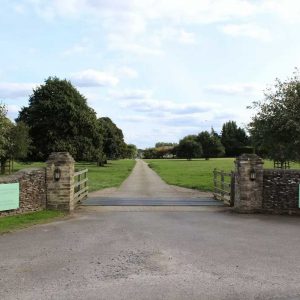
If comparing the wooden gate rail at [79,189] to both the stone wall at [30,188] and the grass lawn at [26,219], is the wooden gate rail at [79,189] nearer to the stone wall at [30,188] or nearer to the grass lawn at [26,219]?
the stone wall at [30,188]

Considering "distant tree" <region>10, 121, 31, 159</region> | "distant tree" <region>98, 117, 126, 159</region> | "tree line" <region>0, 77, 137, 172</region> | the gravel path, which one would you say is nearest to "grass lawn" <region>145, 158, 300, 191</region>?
the gravel path

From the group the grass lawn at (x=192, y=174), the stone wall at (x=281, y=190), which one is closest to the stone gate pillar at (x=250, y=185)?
the stone wall at (x=281, y=190)

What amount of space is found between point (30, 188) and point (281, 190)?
7.98m

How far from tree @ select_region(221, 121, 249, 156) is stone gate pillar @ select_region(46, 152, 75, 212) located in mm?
112217

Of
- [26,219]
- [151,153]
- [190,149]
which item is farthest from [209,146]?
[26,219]

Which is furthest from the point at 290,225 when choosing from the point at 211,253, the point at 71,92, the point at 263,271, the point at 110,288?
the point at 71,92

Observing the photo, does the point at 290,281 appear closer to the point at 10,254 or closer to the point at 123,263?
the point at 123,263

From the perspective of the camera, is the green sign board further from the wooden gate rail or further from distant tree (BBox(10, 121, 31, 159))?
distant tree (BBox(10, 121, 31, 159))

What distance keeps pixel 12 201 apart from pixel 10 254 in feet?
15.3

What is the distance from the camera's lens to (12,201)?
41.7 feet

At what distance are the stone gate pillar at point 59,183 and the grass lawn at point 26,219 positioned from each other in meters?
0.45

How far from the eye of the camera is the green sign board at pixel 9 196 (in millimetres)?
12352

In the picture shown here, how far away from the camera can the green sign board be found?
40.5ft

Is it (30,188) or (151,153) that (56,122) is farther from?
(151,153)
